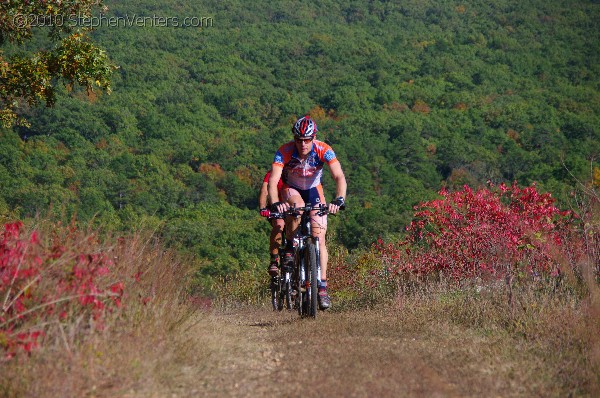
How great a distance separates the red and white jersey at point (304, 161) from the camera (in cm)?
889

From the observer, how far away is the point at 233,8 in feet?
548

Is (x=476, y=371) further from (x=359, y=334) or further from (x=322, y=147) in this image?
(x=322, y=147)

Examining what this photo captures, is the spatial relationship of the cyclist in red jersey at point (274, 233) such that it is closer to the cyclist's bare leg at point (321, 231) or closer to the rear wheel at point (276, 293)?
the rear wheel at point (276, 293)

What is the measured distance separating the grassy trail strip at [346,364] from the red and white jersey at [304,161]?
1.81m

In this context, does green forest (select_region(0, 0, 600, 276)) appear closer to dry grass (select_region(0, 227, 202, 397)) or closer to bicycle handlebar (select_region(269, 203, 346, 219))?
bicycle handlebar (select_region(269, 203, 346, 219))

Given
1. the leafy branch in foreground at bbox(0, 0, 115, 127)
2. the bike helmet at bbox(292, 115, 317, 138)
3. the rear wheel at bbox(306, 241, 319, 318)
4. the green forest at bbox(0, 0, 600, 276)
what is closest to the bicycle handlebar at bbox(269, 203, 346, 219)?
the rear wheel at bbox(306, 241, 319, 318)

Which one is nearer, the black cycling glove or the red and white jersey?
the black cycling glove

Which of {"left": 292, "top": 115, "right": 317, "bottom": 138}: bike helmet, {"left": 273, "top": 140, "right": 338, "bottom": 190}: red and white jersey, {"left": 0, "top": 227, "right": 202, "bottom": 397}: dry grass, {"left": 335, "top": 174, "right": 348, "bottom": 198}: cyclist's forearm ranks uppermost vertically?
{"left": 292, "top": 115, "right": 317, "bottom": 138}: bike helmet

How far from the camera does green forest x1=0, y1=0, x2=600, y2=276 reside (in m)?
77.8

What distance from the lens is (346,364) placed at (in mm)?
5770

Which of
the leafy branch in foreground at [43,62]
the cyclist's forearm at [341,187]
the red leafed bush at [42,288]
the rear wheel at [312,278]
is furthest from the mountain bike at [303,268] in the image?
the leafy branch in foreground at [43,62]

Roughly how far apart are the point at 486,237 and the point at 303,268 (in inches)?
94.3

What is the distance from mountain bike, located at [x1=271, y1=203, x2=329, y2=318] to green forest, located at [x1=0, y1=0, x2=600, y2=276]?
1538 inches

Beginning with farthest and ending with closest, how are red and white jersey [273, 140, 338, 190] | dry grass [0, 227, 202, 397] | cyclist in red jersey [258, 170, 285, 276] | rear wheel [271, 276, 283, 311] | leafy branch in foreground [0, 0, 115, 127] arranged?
leafy branch in foreground [0, 0, 115, 127]
rear wheel [271, 276, 283, 311]
cyclist in red jersey [258, 170, 285, 276]
red and white jersey [273, 140, 338, 190]
dry grass [0, 227, 202, 397]
